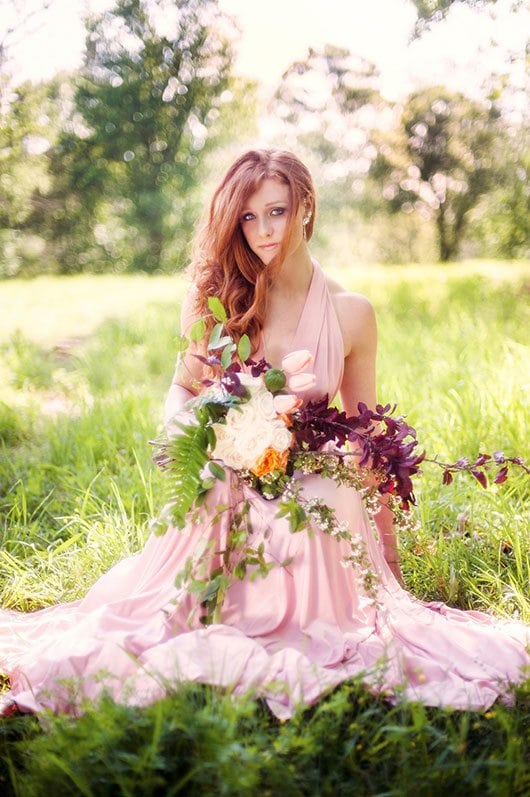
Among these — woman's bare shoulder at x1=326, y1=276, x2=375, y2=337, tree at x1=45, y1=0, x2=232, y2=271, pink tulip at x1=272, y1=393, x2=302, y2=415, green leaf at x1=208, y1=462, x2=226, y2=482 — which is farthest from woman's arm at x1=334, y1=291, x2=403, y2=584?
tree at x1=45, y1=0, x2=232, y2=271

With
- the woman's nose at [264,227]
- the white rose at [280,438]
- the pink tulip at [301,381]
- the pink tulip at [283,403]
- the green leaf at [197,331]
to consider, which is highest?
the woman's nose at [264,227]

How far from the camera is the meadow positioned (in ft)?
5.34

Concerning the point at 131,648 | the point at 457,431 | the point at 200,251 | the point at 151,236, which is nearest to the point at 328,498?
the point at 131,648

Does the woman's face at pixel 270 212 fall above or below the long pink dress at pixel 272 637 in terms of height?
above

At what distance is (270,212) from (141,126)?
15.0 m

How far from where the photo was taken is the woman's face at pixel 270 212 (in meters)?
2.44

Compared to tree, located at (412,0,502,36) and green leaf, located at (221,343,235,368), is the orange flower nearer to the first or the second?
green leaf, located at (221,343,235,368)

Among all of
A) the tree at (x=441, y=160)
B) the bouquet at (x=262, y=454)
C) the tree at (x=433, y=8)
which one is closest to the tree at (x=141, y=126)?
the tree at (x=441, y=160)

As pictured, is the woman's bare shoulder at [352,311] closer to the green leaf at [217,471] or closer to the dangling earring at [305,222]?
the dangling earring at [305,222]

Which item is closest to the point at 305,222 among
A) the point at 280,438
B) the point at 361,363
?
the point at 361,363

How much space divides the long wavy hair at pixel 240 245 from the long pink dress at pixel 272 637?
408 mm

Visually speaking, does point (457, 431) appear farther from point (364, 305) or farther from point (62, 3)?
point (62, 3)

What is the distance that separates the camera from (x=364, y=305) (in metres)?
2.65

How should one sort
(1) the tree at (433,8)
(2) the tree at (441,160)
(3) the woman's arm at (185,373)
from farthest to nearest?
(2) the tree at (441,160)
(1) the tree at (433,8)
(3) the woman's arm at (185,373)
